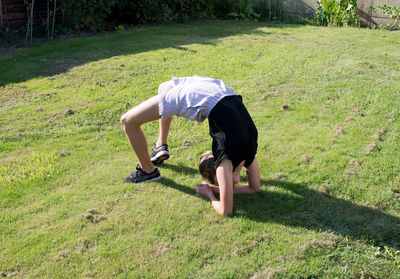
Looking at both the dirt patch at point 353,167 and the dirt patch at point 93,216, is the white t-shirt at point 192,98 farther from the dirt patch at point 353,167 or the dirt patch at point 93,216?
the dirt patch at point 353,167

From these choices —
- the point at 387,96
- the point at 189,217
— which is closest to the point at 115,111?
the point at 189,217

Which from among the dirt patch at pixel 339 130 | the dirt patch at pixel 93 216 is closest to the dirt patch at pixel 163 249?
the dirt patch at pixel 93 216

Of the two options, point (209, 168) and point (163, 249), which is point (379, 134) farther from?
point (163, 249)

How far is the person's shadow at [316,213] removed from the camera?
348 cm

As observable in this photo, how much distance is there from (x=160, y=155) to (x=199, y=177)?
51cm

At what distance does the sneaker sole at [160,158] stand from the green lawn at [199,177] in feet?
0.30

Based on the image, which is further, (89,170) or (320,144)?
(320,144)

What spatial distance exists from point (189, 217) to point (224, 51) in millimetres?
5953

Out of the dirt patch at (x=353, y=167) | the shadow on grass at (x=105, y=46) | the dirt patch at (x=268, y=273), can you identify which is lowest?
the dirt patch at (x=268, y=273)

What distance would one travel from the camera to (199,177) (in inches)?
175

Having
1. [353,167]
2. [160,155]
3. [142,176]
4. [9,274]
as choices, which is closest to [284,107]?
[353,167]

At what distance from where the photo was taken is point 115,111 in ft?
20.4

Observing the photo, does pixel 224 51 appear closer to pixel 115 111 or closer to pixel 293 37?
pixel 293 37

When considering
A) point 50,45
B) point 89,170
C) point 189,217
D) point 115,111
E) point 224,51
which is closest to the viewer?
point 189,217
